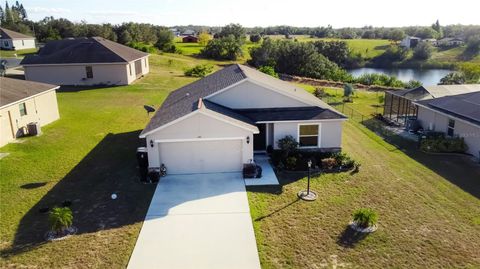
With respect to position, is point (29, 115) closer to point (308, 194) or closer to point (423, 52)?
point (308, 194)

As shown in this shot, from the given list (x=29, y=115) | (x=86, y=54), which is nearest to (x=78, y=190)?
(x=29, y=115)

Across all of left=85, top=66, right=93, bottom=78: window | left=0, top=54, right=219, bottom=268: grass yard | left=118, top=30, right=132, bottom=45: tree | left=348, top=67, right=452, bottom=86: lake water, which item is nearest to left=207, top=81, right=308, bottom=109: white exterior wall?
left=0, top=54, right=219, bottom=268: grass yard

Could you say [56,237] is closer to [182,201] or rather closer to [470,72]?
[182,201]

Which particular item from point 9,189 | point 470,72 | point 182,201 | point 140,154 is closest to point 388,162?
point 182,201

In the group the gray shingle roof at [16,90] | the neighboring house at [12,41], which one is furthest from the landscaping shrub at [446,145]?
the neighboring house at [12,41]

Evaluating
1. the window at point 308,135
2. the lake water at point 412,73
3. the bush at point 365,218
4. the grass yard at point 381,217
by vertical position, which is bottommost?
the lake water at point 412,73

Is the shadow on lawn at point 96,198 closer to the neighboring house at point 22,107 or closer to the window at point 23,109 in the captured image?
the neighboring house at point 22,107

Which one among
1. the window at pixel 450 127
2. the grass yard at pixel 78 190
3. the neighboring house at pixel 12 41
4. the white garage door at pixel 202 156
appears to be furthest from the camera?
the neighboring house at pixel 12 41
